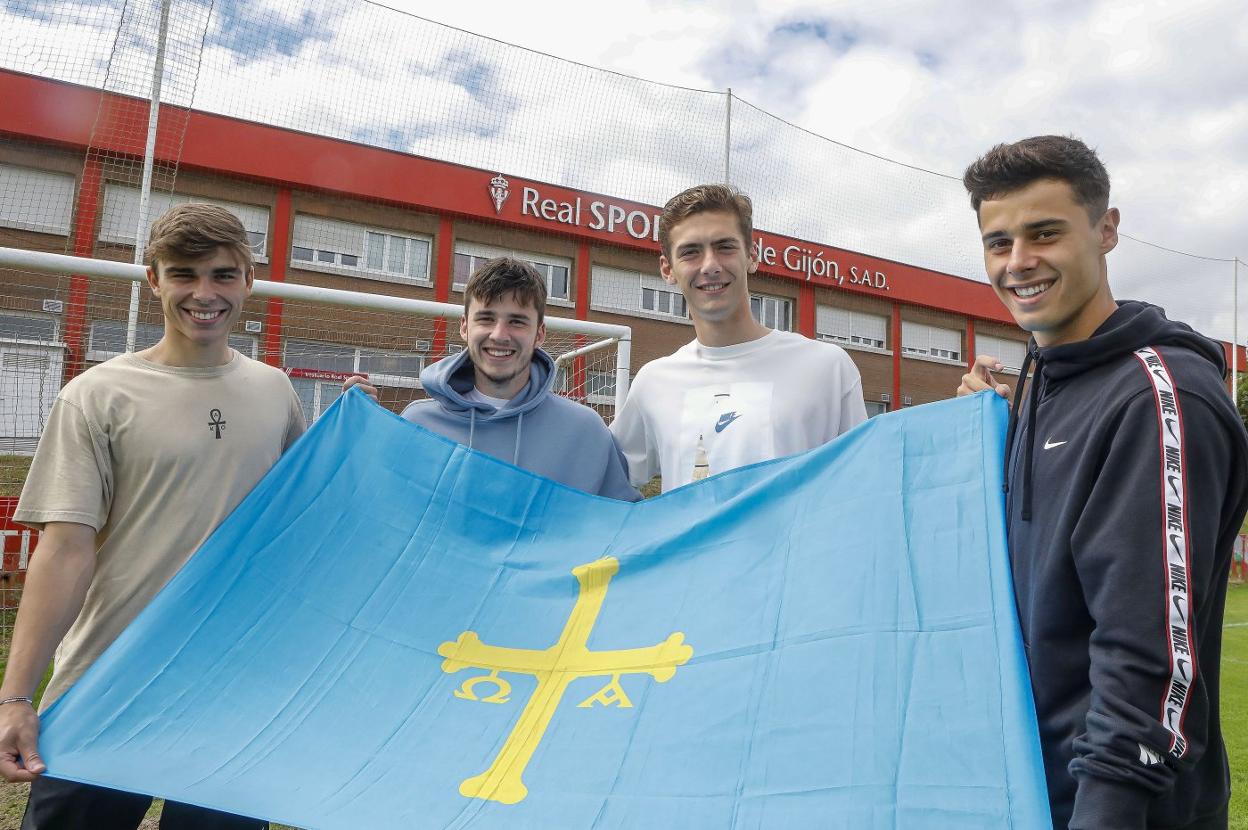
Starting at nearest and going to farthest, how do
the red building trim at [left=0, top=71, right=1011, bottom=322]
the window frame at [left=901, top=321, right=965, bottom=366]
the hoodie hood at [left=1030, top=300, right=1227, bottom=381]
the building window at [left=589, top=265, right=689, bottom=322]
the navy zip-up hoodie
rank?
the navy zip-up hoodie, the hoodie hood at [left=1030, top=300, right=1227, bottom=381], the red building trim at [left=0, top=71, right=1011, bottom=322], the building window at [left=589, top=265, right=689, bottom=322], the window frame at [left=901, top=321, right=965, bottom=366]

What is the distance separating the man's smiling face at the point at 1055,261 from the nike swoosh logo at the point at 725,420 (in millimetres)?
1040

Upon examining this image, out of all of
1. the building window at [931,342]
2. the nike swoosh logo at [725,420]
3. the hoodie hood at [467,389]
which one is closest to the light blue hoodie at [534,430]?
the hoodie hood at [467,389]

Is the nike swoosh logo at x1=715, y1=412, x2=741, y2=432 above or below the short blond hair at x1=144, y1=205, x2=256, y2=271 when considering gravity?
below

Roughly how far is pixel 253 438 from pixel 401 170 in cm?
1476

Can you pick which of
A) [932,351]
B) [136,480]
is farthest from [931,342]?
[136,480]

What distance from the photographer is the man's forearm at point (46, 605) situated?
74.4 inches

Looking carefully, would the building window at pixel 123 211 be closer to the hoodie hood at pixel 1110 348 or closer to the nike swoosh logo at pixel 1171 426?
the hoodie hood at pixel 1110 348

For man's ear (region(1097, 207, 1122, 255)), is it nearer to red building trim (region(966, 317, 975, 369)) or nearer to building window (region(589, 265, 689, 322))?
building window (region(589, 265, 689, 322))

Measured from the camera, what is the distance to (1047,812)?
1.23m

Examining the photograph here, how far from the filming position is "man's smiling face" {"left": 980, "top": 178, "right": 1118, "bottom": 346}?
4.76 ft

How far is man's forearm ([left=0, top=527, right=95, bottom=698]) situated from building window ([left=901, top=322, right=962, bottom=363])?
23086 millimetres

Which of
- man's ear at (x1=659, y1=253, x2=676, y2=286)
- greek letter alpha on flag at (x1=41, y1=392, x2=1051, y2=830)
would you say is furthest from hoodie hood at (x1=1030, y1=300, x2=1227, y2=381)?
man's ear at (x1=659, y1=253, x2=676, y2=286)

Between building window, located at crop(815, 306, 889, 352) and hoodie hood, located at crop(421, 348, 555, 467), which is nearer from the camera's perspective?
hoodie hood, located at crop(421, 348, 555, 467)

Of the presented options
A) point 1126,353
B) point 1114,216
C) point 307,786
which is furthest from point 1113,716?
point 307,786
